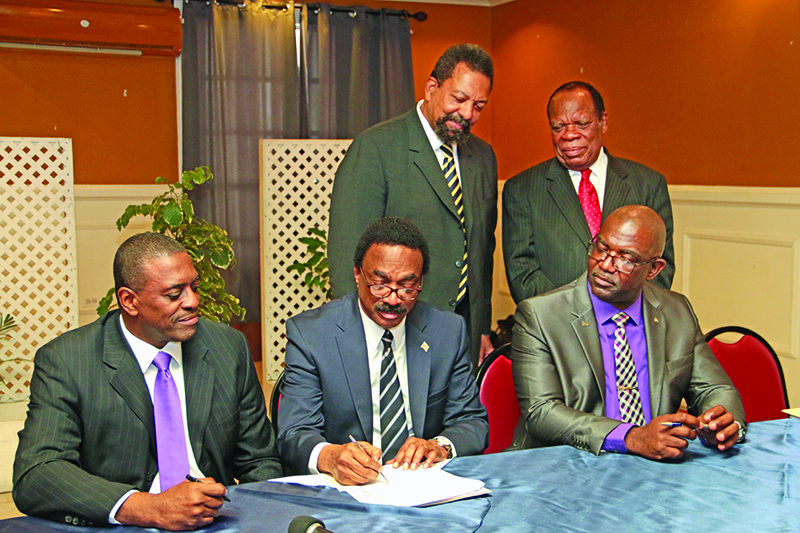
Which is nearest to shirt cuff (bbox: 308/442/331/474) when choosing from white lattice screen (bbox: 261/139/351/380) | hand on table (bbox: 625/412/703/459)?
hand on table (bbox: 625/412/703/459)

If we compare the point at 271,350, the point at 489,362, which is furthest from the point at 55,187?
the point at 489,362

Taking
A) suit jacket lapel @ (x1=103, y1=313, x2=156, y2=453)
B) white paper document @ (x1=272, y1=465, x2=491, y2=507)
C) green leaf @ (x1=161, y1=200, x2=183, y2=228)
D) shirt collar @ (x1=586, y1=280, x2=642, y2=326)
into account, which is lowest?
white paper document @ (x1=272, y1=465, x2=491, y2=507)

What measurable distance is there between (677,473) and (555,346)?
1.77 ft

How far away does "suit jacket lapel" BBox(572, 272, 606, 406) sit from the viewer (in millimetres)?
2145

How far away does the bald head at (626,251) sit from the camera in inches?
83.7

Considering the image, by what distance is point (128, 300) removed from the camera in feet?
6.00

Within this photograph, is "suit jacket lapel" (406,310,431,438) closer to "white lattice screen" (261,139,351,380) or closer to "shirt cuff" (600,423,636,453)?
"shirt cuff" (600,423,636,453)

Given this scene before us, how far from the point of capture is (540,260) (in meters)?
2.81

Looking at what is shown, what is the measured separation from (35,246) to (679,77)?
4.06 m

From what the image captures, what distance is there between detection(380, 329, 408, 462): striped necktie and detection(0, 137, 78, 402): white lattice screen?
2.91m

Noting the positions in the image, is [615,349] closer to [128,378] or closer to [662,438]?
[662,438]

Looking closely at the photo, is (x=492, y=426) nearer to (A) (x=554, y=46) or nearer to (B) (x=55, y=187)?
(B) (x=55, y=187)

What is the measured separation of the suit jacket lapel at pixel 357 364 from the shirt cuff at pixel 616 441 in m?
0.61

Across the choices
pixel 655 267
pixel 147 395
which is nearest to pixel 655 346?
pixel 655 267
